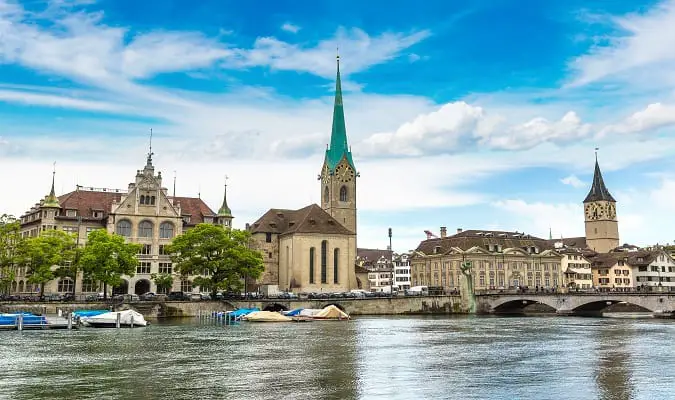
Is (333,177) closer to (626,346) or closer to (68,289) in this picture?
(68,289)

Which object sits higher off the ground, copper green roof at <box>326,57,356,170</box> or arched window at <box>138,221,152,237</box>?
copper green roof at <box>326,57,356,170</box>

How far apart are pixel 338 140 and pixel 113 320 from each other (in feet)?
259

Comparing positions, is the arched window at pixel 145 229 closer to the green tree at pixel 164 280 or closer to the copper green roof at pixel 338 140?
the green tree at pixel 164 280

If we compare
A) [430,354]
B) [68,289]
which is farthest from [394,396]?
[68,289]

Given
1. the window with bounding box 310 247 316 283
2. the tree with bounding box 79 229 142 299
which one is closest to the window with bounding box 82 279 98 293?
the tree with bounding box 79 229 142 299

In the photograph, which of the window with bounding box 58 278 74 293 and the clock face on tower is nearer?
the window with bounding box 58 278 74 293

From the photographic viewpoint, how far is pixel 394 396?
27219mm

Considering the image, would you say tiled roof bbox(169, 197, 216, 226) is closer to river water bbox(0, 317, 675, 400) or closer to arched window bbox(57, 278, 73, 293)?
arched window bbox(57, 278, 73, 293)

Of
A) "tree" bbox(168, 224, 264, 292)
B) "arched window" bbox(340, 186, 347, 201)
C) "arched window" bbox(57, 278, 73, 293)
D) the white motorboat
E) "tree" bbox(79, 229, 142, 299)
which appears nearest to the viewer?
the white motorboat

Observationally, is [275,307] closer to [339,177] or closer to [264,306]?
[264,306]

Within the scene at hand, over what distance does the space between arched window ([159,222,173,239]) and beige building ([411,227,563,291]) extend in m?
52.3

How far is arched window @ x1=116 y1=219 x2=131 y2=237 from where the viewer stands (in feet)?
320

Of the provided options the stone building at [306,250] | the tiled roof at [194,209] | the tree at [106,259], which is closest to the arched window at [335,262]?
the stone building at [306,250]

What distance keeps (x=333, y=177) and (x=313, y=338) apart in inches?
3291
